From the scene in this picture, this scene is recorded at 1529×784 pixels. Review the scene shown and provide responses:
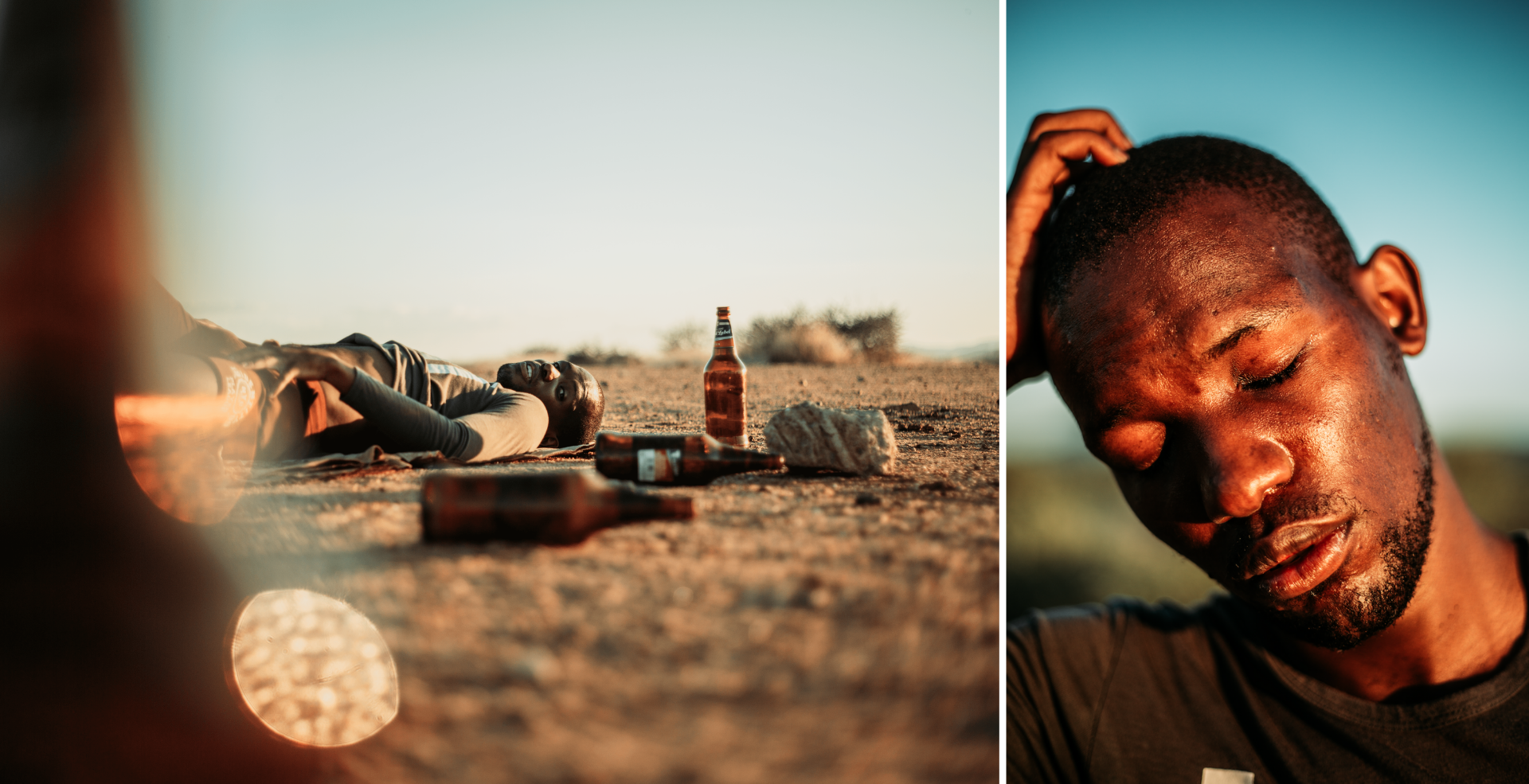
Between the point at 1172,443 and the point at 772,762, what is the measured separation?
60cm

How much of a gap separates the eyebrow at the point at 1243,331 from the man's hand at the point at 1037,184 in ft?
0.70

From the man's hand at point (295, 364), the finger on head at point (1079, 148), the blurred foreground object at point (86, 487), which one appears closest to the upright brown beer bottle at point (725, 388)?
the man's hand at point (295, 364)

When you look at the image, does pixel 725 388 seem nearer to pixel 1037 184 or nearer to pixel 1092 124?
pixel 1037 184

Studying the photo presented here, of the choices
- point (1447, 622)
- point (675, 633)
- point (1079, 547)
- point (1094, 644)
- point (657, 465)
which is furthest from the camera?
point (1079, 547)

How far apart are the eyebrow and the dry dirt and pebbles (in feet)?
1.20

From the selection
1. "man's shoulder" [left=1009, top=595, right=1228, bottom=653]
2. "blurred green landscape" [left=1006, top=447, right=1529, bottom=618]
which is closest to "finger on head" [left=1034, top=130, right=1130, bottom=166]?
"man's shoulder" [left=1009, top=595, right=1228, bottom=653]

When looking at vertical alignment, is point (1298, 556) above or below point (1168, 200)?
below

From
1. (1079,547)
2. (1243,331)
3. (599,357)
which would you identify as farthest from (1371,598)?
(1079,547)

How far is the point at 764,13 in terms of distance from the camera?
73 centimetres

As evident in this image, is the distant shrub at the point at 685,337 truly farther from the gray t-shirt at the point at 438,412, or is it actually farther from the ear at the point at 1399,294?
the ear at the point at 1399,294

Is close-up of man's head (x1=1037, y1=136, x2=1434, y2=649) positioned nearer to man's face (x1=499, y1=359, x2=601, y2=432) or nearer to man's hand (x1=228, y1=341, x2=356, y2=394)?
man's face (x1=499, y1=359, x2=601, y2=432)

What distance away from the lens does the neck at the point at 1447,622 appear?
92cm

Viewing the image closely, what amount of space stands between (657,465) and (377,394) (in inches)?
9.6

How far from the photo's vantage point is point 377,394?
2.01 feet
